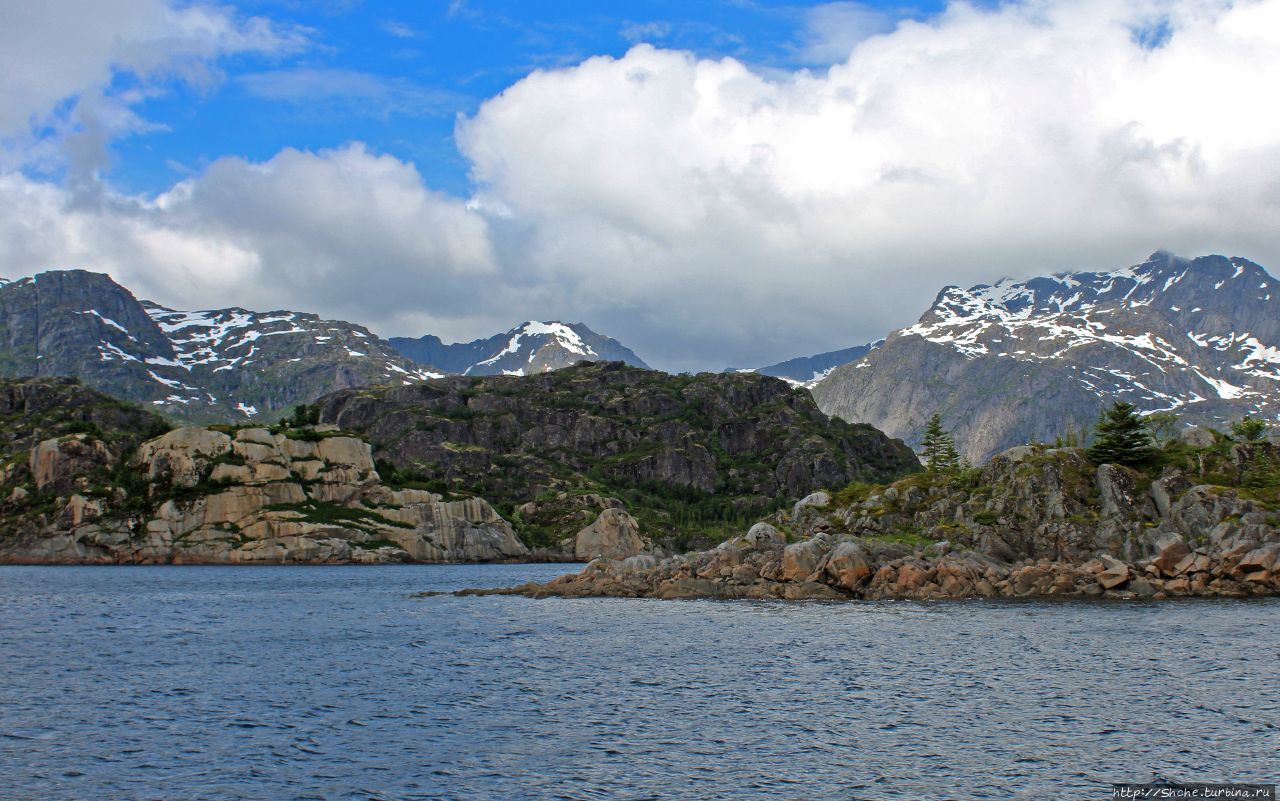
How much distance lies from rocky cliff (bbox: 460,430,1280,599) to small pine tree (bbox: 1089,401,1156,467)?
146 inches

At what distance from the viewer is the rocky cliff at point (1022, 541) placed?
115 meters

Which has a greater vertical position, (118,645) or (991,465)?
(991,465)

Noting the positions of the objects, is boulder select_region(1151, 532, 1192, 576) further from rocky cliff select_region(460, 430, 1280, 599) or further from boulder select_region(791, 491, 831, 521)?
boulder select_region(791, 491, 831, 521)

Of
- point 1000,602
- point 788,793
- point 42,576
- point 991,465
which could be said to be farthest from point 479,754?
point 42,576

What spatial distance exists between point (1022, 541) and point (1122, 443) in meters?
23.8

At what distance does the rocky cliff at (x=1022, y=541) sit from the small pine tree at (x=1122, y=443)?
371 cm

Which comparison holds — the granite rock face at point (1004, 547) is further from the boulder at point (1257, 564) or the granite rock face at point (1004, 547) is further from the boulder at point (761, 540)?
the boulder at point (761, 540)

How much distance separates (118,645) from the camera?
80375mm

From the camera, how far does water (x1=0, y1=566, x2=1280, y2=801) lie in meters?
39.7

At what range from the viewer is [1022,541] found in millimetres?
134125

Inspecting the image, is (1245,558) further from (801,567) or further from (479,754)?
(479,754)

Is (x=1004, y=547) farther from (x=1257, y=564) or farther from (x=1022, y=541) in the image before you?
(x=1257, y=564)

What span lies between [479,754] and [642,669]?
24.1m

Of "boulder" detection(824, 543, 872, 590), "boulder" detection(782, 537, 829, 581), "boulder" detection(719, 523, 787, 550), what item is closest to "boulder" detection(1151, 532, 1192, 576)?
"boulder" detection(824, 543, 872, 590)
